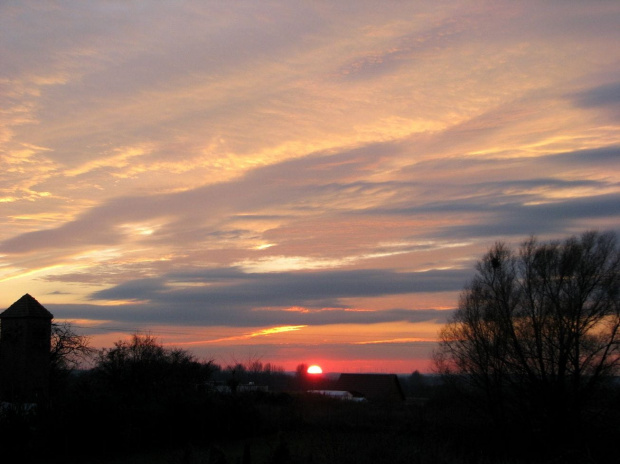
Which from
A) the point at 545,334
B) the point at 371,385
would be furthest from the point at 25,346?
the point at 371,385

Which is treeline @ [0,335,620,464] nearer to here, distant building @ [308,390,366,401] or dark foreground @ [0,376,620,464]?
dark foreground @ [0,376,620,464]

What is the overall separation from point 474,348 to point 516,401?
17.9ft

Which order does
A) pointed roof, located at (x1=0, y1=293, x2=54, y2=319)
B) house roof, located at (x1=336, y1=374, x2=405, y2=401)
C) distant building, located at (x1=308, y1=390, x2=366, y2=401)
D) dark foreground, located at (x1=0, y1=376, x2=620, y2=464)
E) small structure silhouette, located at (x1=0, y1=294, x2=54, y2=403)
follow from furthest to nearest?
house roof, located at (x1=336, y1=374, x2=405, y2=401) < distant building, located at (x1=308, y1=390, x2=366, y2=401) < pointed roof, located at (x1=0, y1=293, x2=54, y2=319) < small structure silhouette, located at (x1=0, y1=294, x2=54, y2=403) < dark foreground, located at (x1=0, y1=376, x2=620, y2=464)

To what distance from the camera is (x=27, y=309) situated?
34.8 metres

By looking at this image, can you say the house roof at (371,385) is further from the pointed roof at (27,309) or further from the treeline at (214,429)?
the pointed roof at (27,309)

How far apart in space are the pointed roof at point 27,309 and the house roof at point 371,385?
147ft

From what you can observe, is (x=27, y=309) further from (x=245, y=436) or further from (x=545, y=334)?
(x=545, y=334)

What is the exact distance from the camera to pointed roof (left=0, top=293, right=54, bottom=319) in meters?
34.7

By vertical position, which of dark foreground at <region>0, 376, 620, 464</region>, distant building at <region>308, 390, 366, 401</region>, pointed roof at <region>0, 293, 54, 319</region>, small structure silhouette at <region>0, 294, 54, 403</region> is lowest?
distant building at <region>308, 390, 366, 401</region>

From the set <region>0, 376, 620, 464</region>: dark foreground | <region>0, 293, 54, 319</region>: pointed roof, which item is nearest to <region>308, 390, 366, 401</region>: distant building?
<region>0, 376, 620, 464</region>: dark foreground

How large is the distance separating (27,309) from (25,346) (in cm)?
208

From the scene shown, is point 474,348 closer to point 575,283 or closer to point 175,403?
point 575,283

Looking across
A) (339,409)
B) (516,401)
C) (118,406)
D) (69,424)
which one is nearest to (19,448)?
(69,424)

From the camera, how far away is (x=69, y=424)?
23.4 metres
